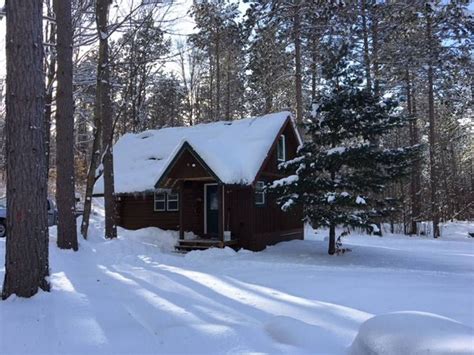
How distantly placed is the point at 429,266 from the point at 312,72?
12953 mm

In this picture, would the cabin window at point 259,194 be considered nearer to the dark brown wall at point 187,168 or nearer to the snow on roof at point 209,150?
the snow on roof at point 209,150

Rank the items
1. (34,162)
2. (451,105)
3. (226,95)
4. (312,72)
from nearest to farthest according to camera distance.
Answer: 1. (34,162)
2. (451,105)
3. (312,72)
4. (226,95)

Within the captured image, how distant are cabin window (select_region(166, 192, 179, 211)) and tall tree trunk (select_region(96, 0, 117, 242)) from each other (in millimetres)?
3788

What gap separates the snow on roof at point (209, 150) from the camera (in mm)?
14586

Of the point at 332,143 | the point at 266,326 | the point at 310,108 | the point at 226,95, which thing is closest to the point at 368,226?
the point at 332,143

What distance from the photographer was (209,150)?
14.6 m

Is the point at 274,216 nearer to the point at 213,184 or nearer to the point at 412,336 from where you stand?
the point at 213,184

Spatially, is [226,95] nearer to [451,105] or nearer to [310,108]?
[451,105]

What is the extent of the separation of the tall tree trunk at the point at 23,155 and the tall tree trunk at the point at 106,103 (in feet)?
25.4

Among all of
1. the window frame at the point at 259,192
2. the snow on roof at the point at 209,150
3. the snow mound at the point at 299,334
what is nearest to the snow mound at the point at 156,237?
the snow on roof at the point at 209,150

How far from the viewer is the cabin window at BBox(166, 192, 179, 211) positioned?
59.2ft

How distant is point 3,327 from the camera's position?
16.4 ft

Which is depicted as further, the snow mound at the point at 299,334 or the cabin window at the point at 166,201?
the cabin window at the point at 166,201

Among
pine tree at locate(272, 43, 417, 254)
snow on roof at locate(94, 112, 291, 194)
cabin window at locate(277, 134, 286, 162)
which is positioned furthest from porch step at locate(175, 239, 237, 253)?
cabin window at locate(277, 134, 286, 162)
